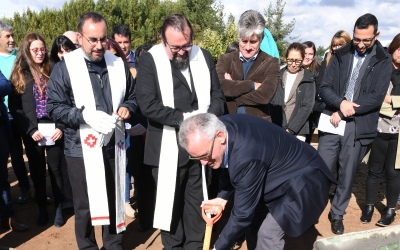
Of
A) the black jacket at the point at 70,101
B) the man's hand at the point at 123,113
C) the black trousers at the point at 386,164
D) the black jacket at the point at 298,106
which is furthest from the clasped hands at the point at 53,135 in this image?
the black trousers at the point at 386,164

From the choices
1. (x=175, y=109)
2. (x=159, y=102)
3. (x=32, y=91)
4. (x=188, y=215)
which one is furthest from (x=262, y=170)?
(x=32, y=91)

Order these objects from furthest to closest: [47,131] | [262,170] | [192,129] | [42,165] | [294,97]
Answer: [294,97] → [42,165] → [47,131] → [262,170] → [192,129]

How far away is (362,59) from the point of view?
13.6 ft

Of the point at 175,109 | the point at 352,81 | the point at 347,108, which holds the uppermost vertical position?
the point at 352,81

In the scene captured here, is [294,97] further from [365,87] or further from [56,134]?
[56,134]

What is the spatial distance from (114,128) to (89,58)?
613 millimetres

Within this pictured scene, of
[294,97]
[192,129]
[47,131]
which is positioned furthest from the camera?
[294,97]

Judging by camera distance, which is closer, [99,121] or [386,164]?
[99,121]

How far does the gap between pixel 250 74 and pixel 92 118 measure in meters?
1.55

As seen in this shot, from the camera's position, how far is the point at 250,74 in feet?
12.8

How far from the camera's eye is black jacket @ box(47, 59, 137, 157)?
10.6 feet

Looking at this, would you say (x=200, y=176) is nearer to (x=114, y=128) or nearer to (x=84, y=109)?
(x=114, y=128)

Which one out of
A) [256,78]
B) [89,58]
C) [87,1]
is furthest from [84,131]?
[87,1]

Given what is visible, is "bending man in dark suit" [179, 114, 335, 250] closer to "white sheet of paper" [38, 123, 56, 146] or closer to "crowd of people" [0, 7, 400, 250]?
"crowd of people" [0, 7, 400, 250]
